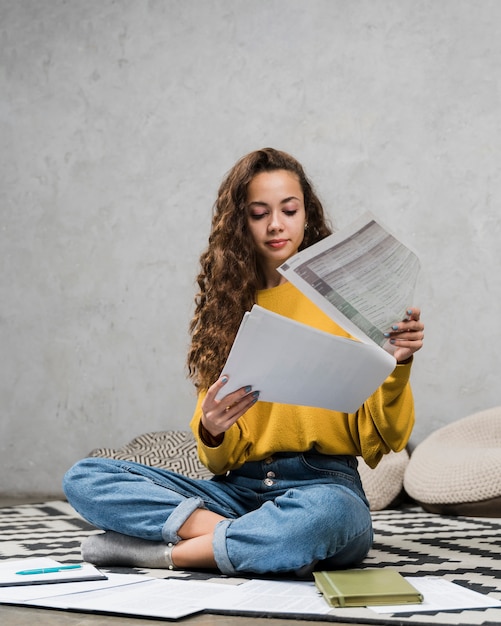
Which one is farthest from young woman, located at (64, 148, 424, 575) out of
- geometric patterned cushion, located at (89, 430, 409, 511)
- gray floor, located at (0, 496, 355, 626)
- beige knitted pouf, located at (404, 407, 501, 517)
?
geometric patterned cushion, located at (89, 430, 409, 511)

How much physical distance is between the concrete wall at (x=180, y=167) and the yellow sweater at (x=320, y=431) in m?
1.40

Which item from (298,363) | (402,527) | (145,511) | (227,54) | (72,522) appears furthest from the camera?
(227,54)

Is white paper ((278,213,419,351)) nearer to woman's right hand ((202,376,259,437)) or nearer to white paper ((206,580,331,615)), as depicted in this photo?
woman's right hand ((202,376,259,437))

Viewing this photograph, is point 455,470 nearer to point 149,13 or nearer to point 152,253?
point 152,253

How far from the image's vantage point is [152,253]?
124 inches

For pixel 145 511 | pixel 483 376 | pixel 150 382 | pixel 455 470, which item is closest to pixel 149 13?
pixel 150 382

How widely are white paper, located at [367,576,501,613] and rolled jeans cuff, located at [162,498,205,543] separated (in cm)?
38

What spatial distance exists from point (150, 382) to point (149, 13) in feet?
4.36

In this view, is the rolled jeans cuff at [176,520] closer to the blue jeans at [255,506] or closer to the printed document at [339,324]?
the blue jeans at [255,506]

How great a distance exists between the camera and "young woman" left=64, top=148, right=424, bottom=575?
135cm

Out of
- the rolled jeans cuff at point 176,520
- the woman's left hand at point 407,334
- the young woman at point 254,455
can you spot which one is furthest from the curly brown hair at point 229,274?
the woman's left hand at point 407,334

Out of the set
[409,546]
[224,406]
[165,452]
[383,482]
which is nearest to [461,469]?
[383,482]

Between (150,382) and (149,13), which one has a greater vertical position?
(149,13)

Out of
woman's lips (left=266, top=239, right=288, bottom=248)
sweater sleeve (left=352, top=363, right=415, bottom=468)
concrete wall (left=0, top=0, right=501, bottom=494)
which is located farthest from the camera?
concrete wall (left=0, top=0, right=501, bottom=494)
